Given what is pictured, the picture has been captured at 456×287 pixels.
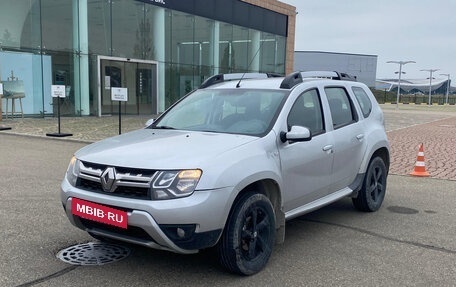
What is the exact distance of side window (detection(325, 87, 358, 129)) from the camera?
5.40m

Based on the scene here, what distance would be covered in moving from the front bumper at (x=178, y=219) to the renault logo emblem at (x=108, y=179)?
0.08 metres

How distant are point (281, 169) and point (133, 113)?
73.2ft

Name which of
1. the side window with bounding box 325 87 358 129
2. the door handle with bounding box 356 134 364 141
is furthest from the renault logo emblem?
the door handle with bounding box 356 134 364 141

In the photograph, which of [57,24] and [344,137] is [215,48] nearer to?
[57,24]

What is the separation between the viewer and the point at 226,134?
4391 mm

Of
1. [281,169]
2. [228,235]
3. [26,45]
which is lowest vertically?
[228,235]

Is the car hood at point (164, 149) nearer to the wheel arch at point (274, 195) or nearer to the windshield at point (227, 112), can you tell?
the windshield at point (227, 112)

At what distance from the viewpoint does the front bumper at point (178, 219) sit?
137 inches

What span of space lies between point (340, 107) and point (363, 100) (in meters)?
0.80

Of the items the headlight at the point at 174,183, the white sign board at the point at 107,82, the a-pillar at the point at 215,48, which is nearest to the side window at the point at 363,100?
the headlight at the point at 174,183

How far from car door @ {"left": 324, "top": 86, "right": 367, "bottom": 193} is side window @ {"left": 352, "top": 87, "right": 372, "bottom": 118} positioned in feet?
0.83

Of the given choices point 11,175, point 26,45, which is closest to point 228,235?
point 11,175

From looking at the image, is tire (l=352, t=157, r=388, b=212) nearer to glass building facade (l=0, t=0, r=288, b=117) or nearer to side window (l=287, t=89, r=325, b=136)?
side window (l=287, t=89, r=325, b=136)

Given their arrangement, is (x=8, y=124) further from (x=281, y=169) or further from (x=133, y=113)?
(x=281, y=169)
